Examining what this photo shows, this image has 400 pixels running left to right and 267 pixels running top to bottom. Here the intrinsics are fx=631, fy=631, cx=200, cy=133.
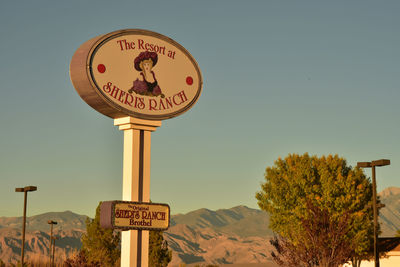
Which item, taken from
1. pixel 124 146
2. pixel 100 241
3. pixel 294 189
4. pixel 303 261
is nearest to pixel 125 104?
pixel 124 146

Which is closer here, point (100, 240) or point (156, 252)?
point (156, 252)

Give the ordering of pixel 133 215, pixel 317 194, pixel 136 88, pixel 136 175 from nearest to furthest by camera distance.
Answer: pixel 133 215, pixel 136 88, pixel 136 175, pixel 317 194

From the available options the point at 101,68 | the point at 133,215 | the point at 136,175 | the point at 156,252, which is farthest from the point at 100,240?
the point at 101,68

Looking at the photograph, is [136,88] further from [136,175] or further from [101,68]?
[136,175]

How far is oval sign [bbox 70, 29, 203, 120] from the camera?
2359cm

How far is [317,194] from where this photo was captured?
53.5m

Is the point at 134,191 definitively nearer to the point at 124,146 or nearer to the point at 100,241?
the point at 124,146

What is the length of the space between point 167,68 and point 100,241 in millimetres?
36083

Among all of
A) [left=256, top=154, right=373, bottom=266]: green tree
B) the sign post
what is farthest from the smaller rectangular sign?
[left=256, top=154, right=373, bottom=266]: green tree

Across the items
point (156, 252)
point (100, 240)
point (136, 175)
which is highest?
point (136, 175)

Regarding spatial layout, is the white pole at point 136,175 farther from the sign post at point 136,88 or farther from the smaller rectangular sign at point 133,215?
the smaller rectangular sign at point 133,215

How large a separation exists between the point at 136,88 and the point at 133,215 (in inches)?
195

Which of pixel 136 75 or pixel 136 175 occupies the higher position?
pixel 136 75

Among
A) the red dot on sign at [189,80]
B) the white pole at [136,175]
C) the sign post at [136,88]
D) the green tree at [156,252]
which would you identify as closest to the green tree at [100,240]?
the green tree at [156,252]
